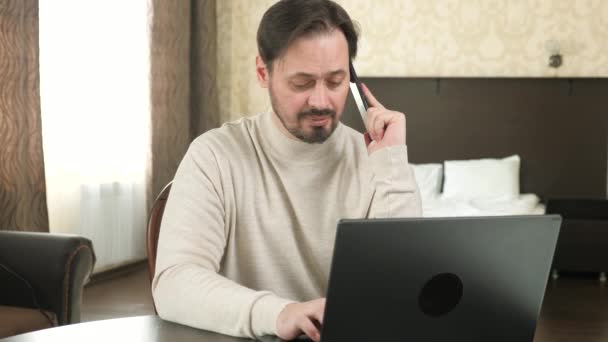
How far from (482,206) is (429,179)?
21.5 inches

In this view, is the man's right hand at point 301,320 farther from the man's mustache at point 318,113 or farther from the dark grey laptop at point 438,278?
the man's mustache at point 318,113

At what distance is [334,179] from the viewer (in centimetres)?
155

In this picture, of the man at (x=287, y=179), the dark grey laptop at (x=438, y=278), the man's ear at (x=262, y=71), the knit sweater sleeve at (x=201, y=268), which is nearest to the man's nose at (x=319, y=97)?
the man at (x=287, y=179)

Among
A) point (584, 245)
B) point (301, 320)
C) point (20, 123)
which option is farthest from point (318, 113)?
point (584, 245)

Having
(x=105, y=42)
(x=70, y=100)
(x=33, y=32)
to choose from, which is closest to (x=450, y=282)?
(x=33, y=32)

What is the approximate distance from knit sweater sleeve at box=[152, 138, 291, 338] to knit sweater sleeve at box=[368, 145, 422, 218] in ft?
0.98

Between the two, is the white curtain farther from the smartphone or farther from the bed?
the smartphone

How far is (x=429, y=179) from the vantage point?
5.79 metres

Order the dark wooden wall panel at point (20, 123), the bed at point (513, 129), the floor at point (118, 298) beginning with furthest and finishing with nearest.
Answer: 1. the bed at point (513, 129)
2. the floor at point (118, 298)
3. the dark wooden wall panel at point (20, 123)

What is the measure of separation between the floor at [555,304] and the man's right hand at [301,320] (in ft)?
8.99

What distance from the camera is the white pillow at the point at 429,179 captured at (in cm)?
572

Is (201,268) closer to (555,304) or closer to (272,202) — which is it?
(272,202)

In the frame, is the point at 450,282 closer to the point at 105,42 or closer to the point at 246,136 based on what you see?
the point at 246,136

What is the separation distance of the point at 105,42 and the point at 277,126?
353cm
